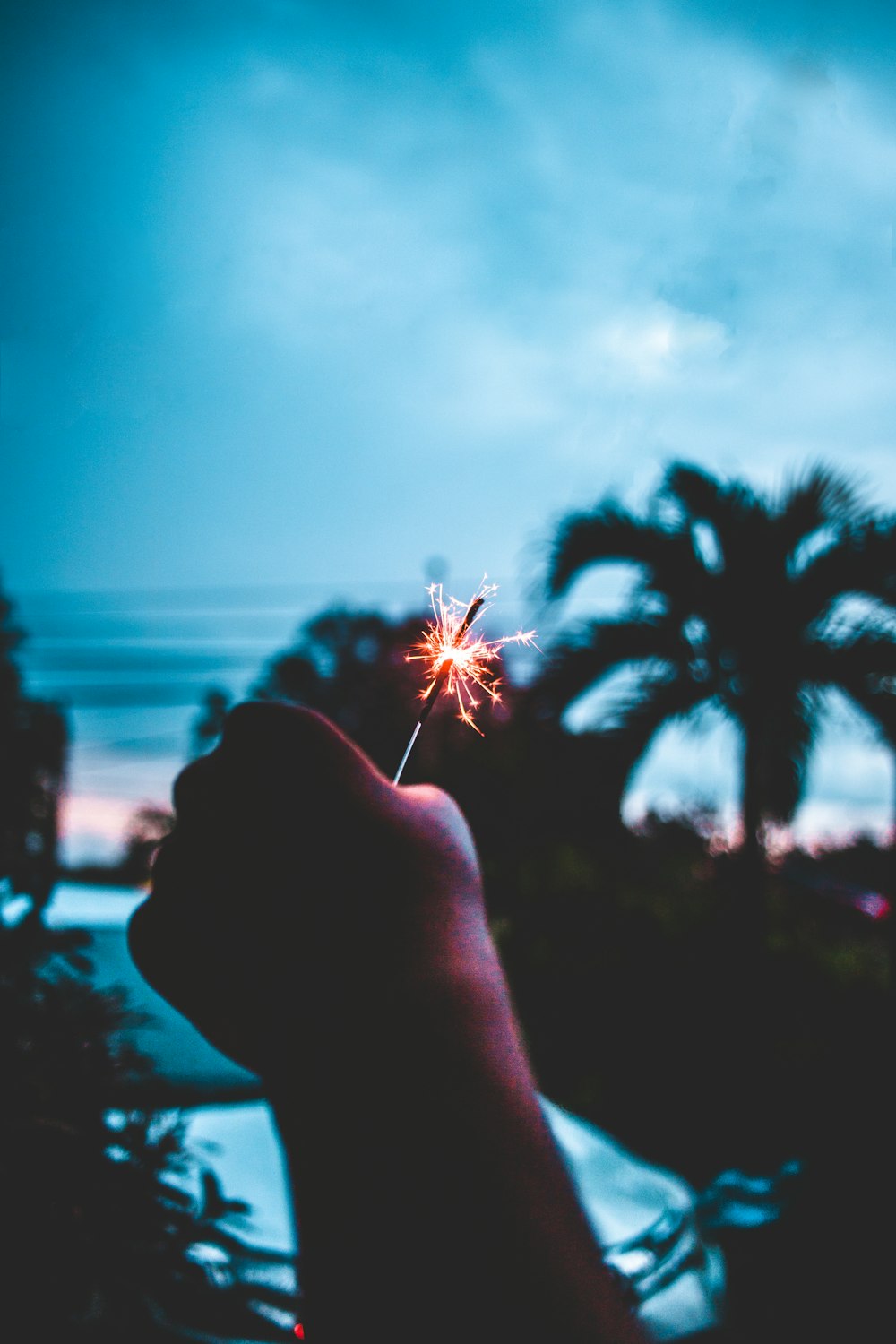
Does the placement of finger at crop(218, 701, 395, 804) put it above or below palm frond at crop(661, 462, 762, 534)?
below

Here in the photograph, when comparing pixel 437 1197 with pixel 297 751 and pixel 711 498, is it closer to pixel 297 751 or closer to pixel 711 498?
pixel 297 751

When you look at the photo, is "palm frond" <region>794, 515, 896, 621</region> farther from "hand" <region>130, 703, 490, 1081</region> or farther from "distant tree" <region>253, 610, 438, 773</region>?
"hand" <region>130, 703, 490, 1081</region>

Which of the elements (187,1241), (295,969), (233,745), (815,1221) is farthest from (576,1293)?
(815,1221)

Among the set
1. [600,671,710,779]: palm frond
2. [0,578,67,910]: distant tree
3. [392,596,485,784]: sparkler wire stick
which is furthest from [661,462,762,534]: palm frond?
[392,596,485,784]: sparkler wire stick

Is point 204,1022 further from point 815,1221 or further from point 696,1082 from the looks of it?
point 696,1082

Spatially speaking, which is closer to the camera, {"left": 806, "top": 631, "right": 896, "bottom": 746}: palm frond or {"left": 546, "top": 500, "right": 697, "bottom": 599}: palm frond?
{"left": 806, "top": 631, "right": 896, "bottom": 746}: palm frond

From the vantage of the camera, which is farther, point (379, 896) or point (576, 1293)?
point (379, 896)
